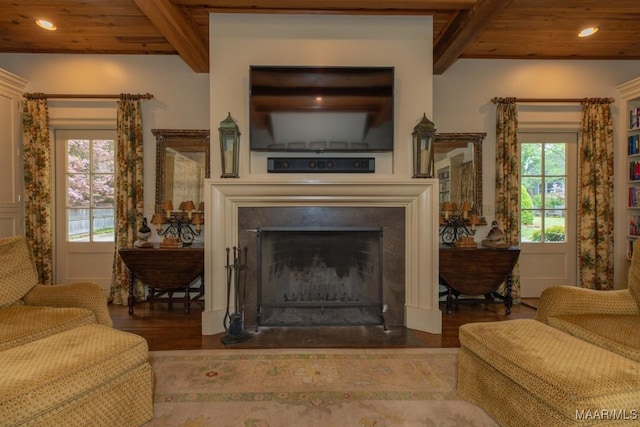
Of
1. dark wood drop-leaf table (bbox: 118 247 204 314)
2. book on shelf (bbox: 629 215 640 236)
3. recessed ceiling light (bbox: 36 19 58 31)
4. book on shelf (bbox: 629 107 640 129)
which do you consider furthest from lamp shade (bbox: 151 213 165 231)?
book on shelf (bbox: 629 107 640 129)

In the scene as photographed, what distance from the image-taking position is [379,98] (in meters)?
2.79

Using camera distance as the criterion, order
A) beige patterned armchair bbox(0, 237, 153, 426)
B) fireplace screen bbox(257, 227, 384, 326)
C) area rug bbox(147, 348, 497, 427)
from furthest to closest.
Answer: fireplace screen bbox(257, 227, 384, 326) → area rug bbox(147, 348, 497, 427) → beige patterned armchair bbox(0, 237, 153, 426)

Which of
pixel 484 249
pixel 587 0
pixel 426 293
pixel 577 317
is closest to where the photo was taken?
pixel 577 317

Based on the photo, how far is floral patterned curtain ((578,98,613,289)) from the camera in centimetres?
359

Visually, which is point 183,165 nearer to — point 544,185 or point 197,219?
point 197,219

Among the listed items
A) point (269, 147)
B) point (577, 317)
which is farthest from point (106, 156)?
point (577, 317)

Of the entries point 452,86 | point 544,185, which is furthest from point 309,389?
point 544,185

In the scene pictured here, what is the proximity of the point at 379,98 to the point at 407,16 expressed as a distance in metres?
0.75

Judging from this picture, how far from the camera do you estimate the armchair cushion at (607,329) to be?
1.46 metres

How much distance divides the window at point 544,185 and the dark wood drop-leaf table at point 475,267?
0.92 meters

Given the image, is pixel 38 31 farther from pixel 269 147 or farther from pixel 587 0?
pixel 587 0

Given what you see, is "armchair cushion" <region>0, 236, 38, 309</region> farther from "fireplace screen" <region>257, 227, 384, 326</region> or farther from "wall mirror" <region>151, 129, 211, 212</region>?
"wall mirror" <region>151, 129, 211, 212</region>

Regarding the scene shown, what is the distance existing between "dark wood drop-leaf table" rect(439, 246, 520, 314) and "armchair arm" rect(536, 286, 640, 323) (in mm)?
1259

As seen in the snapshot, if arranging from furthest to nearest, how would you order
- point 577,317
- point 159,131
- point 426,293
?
point 159,131, point 426,293, point 577,317
